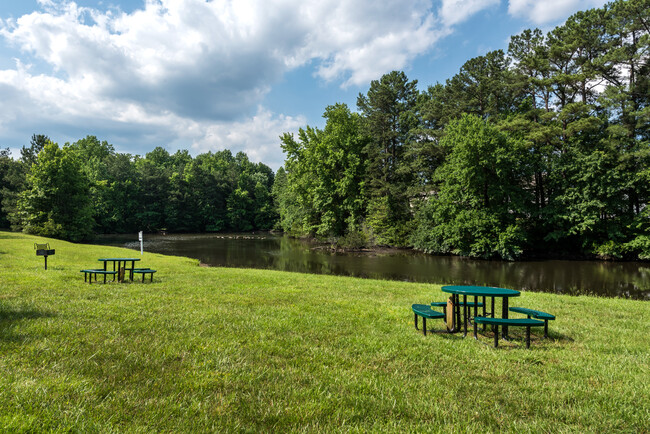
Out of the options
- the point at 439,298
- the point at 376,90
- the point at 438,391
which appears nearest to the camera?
the point at 438,391

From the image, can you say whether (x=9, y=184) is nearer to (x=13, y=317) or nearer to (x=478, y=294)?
(x=13, y=317)

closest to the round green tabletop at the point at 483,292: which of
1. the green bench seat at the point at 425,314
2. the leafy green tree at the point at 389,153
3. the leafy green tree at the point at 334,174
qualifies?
the green bench seat at the point at 425,314

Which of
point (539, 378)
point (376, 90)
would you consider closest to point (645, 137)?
point (376, 90)

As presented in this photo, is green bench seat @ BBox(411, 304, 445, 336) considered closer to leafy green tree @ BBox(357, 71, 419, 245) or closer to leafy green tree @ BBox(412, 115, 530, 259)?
leafy green tree @ BBox(412, 115, 530, 259)

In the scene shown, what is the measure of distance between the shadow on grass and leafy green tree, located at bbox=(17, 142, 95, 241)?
41.6 meters

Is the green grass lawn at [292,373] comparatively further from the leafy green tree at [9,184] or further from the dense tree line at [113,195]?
the leafy green tree at [9,184]

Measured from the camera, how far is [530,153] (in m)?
32.1

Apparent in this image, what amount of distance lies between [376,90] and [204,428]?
44.8m

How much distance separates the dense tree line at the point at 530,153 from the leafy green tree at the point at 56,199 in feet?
119

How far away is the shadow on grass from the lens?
4.62 metres

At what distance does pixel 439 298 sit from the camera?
1059 centimetres

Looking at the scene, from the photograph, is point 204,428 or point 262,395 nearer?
point 204,428

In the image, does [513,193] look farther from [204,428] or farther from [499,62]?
[204,428]

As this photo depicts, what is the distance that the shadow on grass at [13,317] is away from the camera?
15.2ft
